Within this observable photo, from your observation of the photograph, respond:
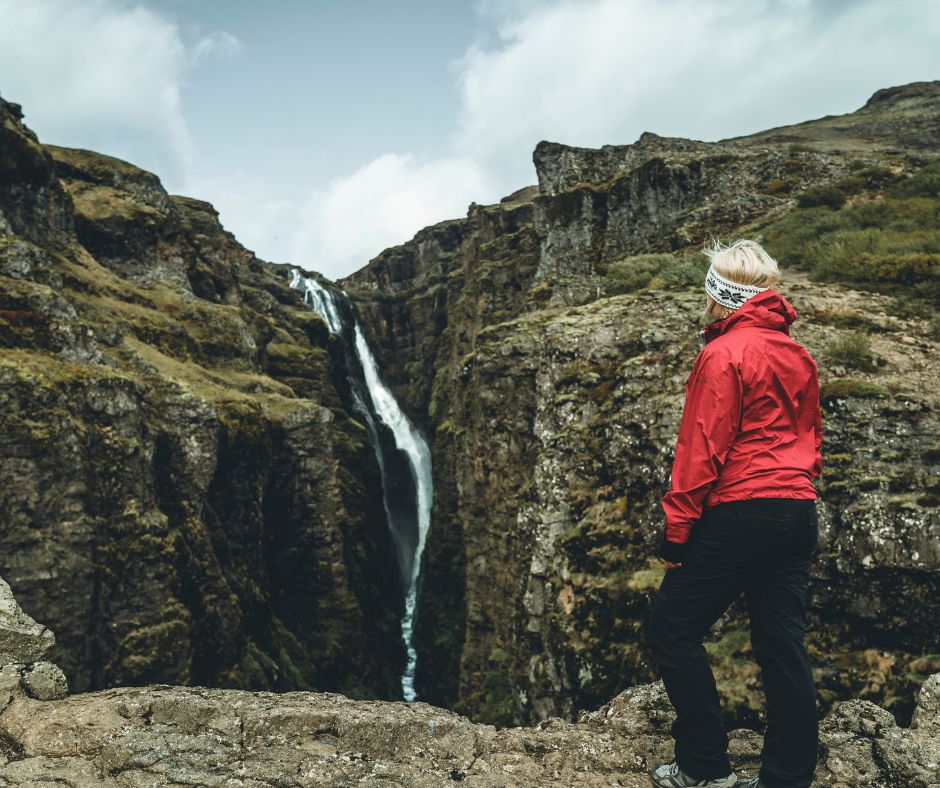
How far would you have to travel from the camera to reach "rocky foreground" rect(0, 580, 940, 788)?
3842 mm

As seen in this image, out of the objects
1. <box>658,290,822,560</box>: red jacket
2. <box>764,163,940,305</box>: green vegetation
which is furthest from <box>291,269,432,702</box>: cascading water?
<box>658,290,822,560</box>: red jacket

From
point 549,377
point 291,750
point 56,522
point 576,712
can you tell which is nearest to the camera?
point 291,750

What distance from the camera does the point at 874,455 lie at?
8008 millimetres

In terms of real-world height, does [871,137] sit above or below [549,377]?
above

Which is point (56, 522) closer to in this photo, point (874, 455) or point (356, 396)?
point (874, 455)

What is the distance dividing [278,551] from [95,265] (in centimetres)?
1927

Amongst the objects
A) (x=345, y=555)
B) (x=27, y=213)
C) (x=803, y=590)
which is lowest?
(x=345, y=555)

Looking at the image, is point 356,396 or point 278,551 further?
point 356,396

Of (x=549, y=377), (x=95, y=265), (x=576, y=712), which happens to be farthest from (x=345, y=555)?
(x=576, y=712)

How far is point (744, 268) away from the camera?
161 inches

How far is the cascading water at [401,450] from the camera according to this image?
51.6 m

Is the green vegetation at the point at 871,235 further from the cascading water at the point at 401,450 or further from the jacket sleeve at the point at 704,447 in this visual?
the cascading water at the point at 401,450

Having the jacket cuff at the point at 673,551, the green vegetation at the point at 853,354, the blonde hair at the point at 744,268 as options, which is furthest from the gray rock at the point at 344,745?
the green vegetation at the point at 853,354

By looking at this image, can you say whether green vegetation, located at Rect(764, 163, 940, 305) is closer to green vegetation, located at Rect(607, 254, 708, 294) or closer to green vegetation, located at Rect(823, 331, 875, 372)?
green vegetation, located at Rect(607, 254, 708, 294)
